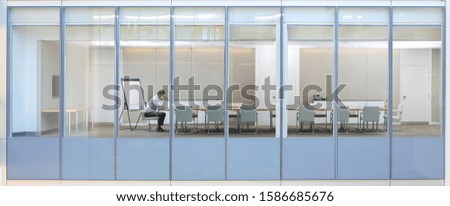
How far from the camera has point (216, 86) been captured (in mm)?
11750

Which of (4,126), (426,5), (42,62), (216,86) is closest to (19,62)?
(42,62)

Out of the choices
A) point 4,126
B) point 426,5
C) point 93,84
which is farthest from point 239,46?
point 4,126

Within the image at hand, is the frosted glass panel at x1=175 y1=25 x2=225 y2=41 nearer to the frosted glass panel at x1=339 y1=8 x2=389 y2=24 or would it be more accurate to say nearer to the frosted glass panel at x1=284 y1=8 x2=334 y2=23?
the frosted glass panel at x1=284 y1=8 x2=334 y2=23

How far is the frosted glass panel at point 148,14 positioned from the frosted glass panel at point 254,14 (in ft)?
4.03

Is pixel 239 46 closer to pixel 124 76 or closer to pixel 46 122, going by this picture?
pixel 124 76

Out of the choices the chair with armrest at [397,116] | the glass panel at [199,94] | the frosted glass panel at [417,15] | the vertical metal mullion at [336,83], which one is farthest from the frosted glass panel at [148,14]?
the chair with armrest at [397,116]

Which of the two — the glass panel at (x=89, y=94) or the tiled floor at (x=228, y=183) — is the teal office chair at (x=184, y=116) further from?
the glass panel at (x=89, y=94)

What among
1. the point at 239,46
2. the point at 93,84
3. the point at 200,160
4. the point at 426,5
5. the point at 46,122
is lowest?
the point at 200,160

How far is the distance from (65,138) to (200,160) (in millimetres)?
2535

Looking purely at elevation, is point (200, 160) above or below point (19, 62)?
below

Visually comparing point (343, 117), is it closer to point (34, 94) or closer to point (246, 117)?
point (246, 117)

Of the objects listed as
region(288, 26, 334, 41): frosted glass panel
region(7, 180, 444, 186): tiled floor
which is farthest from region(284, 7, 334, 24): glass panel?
region(7, 180, 444, 186): tiled floor

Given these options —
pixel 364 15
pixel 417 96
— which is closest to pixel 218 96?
pixel 364 15

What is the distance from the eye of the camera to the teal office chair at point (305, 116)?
38.7 ft
